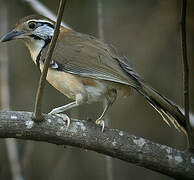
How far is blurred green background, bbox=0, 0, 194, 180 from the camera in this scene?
19.7 ft

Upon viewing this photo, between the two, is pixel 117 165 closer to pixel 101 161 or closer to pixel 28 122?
pixel 101 161

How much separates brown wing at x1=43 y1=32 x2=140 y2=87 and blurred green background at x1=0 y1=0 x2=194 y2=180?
1985 millimetres

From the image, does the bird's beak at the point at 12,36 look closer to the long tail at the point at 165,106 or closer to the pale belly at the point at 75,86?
the pale belly at the point at 75,86

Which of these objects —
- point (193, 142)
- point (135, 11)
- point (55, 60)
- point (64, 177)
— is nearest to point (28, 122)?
point (55, 60)

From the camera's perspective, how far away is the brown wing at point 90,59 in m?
3.54

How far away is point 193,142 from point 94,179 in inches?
122

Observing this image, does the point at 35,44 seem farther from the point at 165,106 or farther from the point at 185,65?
the point at 185,65

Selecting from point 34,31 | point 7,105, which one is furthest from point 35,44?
point 7,105

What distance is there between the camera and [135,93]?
6.04 meters

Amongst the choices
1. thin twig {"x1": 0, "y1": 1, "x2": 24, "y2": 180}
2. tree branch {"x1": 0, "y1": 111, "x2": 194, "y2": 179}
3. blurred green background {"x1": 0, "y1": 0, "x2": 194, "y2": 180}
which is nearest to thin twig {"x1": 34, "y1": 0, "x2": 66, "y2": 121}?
tree branch {"x1": 0, "y1": 111, "x2": 194, "y2": 179}

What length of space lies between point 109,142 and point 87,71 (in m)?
0.82

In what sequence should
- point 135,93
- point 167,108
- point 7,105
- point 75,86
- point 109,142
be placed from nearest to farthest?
point 109,142 → point 167,108 → point 75,86 → point 7,105 → point 135,93

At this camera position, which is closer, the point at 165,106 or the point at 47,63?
the point at 47,63

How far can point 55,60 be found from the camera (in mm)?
3805
